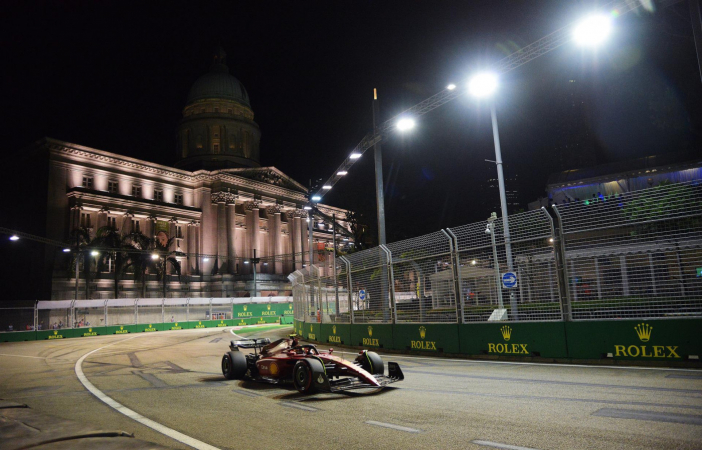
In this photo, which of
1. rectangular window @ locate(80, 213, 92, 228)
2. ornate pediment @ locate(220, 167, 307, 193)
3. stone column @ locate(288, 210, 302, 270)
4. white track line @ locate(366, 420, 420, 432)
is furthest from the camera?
stone column @ locate(288, 210, 302, 270)

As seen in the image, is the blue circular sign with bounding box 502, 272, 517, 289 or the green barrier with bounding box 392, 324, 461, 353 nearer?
the blue circular sign with bounding box 502, 272, 517, 289

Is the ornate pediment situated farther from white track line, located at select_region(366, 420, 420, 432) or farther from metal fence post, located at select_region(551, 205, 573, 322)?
white track line, located at select_region(366, 420, 420, 432)

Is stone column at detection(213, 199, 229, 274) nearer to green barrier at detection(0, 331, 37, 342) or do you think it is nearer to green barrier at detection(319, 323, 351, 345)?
green barrier at detection(0, 331, 37, 342)

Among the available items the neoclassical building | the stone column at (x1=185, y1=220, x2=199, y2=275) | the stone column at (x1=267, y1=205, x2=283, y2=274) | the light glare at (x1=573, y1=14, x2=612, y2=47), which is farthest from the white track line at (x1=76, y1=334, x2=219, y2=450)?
the stone column at (x1=267, y1=205, x2=283, y2=274)

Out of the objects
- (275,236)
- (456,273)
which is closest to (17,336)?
(456,273)

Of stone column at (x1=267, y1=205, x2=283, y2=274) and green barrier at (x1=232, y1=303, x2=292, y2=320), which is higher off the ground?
stone column at (x1=267, y1=205, x2=283, y2=274)

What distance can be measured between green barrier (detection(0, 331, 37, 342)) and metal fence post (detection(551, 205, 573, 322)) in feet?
117

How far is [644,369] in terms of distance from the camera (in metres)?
10.1

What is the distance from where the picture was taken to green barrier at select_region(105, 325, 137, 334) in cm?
3962

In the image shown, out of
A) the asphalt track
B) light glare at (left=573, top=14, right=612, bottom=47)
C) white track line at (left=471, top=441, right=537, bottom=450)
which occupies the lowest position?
the asphalt track

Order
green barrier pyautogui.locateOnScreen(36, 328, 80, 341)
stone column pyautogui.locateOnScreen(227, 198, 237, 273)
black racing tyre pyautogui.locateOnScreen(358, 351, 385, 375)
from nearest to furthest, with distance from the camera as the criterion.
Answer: black racing tyre pyautogui.locateOnScreen(358, 351, 385, 375) → green barrier pyautogui.locateOnScreen(36, 328, 80, 341) → stone column pyautogui.locateOnScreen(227, 198, 237, 273)

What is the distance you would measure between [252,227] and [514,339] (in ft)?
224

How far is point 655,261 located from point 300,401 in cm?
794

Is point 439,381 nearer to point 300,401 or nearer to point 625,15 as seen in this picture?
point 300,401
